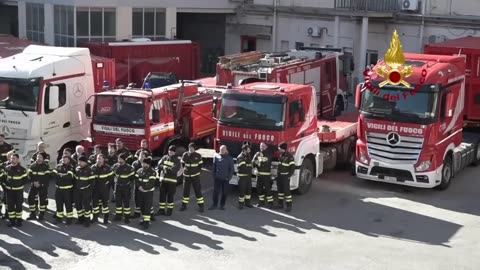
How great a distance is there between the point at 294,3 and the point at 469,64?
1399 centimetres

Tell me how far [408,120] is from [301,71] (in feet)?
19.8

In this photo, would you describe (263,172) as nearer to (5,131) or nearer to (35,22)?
(5,131)

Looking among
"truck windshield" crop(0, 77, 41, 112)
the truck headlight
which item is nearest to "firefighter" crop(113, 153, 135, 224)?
"truck windshield" crop(0, 77, 41, 112)

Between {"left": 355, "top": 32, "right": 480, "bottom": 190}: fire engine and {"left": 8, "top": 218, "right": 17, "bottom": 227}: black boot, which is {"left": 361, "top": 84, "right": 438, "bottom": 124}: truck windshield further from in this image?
{"left": 8, "top": 218, "right": 17, "bottom": 227}: black boot

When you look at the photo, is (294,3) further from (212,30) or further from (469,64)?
(469,64)

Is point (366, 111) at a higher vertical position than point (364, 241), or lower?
higher

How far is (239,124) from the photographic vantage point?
50.2 feet

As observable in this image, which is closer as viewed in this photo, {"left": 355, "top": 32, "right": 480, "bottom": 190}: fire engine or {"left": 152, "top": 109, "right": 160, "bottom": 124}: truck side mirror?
{"left": 355, "top": 32, "right": 480, "bottom": 190}: fire engine

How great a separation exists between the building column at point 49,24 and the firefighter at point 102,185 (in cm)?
1817

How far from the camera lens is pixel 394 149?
52.3ft

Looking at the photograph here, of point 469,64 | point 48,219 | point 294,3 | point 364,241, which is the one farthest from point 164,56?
point 364,241

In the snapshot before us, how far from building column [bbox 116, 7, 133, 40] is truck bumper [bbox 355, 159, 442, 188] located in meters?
16.6

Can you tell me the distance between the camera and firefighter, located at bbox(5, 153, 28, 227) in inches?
523

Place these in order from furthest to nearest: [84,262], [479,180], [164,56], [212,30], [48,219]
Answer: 1. [212,30]
2. [164,56]
3. [479,180]
4. [48,219]
5. [84,262]
